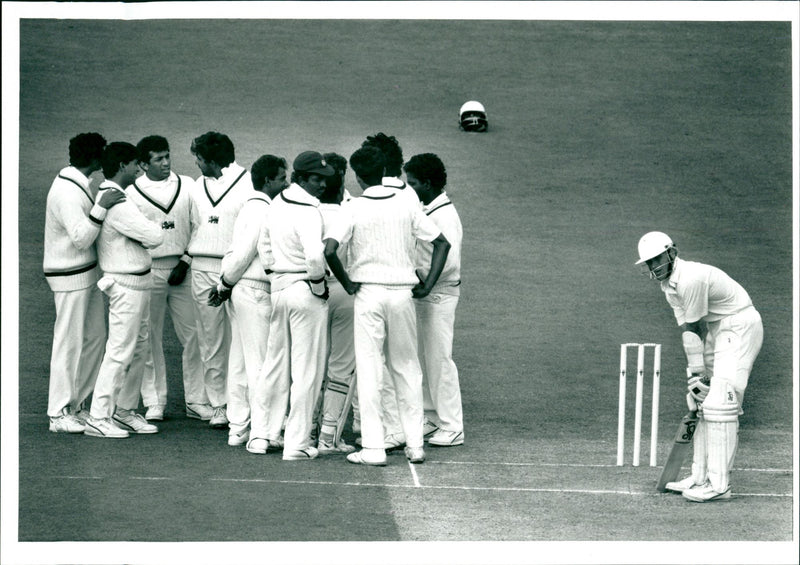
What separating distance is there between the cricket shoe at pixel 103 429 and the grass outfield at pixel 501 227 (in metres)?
0.12

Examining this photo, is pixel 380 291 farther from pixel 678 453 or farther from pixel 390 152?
pixel 678 453

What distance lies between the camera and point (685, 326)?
25.5 feet

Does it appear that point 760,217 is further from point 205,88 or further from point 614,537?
point 614,537

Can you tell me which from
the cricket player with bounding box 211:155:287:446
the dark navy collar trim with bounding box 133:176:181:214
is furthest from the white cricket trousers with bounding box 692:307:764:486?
the dark navy collar trim with bounding box 133:176:181:214

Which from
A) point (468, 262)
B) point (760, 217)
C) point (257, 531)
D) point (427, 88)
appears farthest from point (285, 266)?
point (427, 88)

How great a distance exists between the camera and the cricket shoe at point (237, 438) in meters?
8.66

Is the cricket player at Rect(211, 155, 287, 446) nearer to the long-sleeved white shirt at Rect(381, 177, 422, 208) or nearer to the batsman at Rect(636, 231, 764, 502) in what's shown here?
the long-sleeved white shirt at Rect(381, 177, 422, 208)

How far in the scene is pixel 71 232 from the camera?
28.1ft

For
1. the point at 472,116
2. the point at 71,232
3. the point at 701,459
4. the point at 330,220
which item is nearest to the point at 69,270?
the point at 71,232

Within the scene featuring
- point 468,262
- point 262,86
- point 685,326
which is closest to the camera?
point 685,326

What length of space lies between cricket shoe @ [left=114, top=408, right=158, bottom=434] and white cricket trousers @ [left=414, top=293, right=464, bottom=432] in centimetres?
193

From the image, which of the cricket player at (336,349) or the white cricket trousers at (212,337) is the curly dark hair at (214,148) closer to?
the white cricket trousers at (212,337)

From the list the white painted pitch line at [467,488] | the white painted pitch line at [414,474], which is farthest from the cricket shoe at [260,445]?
the white painted pitch line at [414,474]

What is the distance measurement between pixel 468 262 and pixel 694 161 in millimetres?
3672
